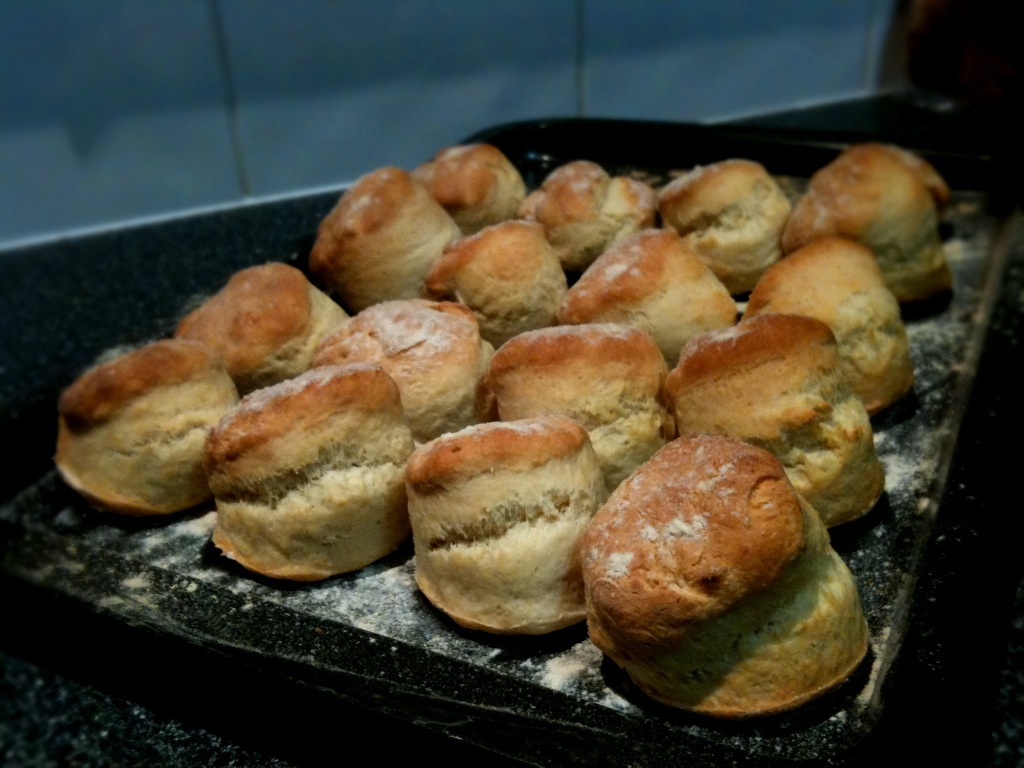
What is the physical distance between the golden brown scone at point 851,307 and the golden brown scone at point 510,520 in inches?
21.7

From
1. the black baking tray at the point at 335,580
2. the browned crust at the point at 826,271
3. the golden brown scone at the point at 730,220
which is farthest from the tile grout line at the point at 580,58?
the black baking tray at the point at 335,580

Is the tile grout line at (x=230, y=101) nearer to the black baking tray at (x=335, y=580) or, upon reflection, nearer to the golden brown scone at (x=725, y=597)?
the black baking tray at (x=335, y=580)

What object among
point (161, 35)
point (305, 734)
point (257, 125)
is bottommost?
point (305, 734)

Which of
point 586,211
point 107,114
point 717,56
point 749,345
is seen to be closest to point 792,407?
point 749,345

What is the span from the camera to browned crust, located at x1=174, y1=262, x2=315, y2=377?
58.1 inches

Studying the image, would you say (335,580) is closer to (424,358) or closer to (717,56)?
(424,358)

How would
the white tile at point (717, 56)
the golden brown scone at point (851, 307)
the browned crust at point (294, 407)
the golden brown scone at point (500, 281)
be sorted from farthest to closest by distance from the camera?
the white tile at point (717, 56) < the golden brown scone at point (500, 281) < the golden brown scone at point (851, 307) < the browned crust at point (294, 407)

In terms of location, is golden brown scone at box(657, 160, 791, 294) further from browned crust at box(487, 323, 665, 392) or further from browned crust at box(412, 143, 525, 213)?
browned crust at box(487, 323, 665, 392)

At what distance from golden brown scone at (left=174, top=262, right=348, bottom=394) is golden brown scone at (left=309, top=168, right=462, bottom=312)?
14cm

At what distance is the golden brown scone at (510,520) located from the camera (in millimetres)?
1100

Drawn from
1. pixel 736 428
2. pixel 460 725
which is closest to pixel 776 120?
pixel 736 428

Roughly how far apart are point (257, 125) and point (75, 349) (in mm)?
361

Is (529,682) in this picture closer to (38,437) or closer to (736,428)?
(736,428)

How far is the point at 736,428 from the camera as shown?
1.24 meters
